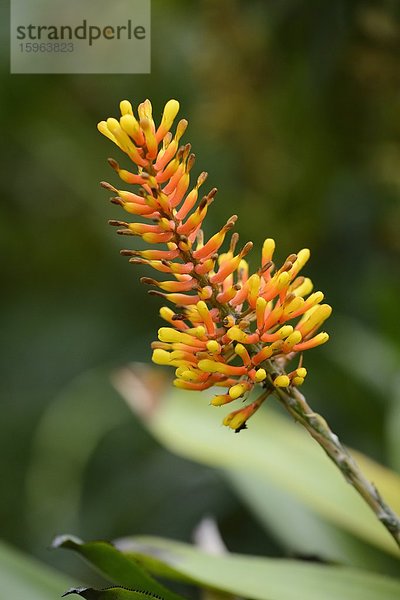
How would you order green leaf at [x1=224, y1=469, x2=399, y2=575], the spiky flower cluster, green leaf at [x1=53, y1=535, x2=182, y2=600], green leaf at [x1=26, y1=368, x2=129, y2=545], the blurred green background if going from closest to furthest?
1. the spiky flower cluster
2. green leaf at [x1=53, y1=535, x2=182, y2=600]
3. green leaf at [x1=224, y1=469, x2=399, y2=575]
4. the blurred green background
5. green leaf at [x1=26, y1=368, x2=129, y2=545]

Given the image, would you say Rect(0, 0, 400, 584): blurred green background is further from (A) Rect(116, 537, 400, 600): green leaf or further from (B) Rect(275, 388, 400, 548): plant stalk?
(B) Rect(275, 388, 400, 548): plant stalk

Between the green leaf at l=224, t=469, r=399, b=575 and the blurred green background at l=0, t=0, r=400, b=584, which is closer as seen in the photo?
the green leaf at l=224, t=469, r=399, b=575

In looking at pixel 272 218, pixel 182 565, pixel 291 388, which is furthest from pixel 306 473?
pixel 272 218

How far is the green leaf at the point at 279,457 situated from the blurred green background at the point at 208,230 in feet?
0.13

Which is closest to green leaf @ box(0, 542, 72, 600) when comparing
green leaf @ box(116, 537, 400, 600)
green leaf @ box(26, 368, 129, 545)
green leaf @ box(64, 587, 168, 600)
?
green leaf @ box(116, 537, 400, 600)

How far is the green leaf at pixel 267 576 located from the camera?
25.0 inches

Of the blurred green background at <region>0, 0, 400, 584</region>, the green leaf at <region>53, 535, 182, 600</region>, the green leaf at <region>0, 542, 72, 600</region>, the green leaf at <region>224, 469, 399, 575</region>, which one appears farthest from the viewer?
the blurred green background at <region>0, 0, 400, 584</region>

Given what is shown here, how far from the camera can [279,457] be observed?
0.87 meters

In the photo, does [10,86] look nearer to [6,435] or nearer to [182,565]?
[6,435]

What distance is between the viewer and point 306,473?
85 cm

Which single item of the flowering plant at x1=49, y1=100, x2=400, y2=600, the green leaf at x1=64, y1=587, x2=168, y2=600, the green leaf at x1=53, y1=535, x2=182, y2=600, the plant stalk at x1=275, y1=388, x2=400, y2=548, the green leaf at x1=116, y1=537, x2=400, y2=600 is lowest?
the green leaf at x1=116, y1=537, x2=400, y2=600

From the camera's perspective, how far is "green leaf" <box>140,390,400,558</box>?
0.80 meters

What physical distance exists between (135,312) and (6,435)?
1.32 feet

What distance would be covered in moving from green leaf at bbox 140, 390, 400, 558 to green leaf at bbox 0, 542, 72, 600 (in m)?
0.23
